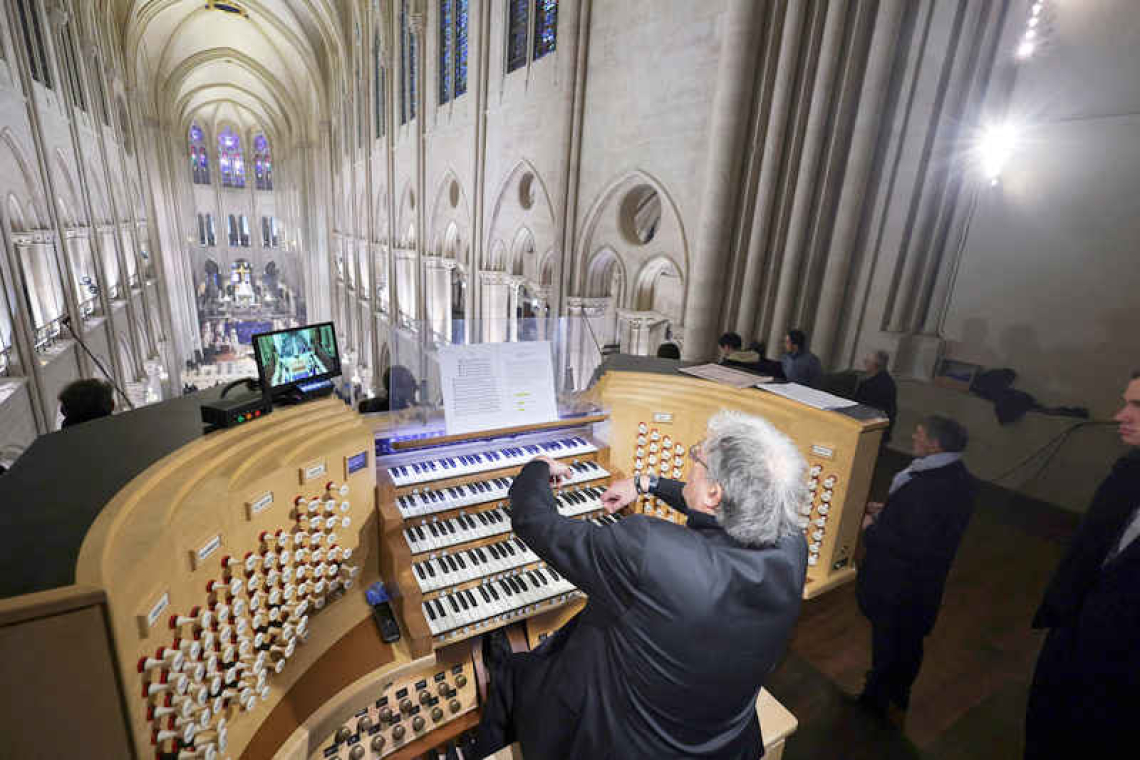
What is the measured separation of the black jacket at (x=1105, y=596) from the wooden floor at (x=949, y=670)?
107cm

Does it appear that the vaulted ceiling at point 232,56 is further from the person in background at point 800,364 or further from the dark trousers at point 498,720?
the dark trousers at point 498,720

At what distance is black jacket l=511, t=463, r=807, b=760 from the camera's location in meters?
1.52

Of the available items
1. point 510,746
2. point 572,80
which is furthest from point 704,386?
point 572,80

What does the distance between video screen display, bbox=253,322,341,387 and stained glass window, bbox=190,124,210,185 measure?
4707cm

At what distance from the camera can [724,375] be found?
3703 mm

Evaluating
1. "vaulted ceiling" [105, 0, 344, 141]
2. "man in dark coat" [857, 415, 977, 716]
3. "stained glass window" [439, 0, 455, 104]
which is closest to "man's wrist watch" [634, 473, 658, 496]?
"man in dark coat" [857, 415, 977, 716]

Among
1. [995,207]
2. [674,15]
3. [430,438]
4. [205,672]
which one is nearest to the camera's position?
[205,672]

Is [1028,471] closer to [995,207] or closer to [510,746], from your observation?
[995,207]

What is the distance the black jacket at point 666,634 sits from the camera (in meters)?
1.52

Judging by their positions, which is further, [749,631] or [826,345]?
[826,345]

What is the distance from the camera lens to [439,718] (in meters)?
2.70

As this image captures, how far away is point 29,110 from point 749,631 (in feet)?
45.1

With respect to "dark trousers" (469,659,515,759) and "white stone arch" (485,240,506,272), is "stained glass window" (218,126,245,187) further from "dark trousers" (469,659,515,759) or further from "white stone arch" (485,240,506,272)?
"dark trousers" (469,659,515,759)

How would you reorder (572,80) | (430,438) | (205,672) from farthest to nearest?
1. (572,80)
2. (430,438)
3. (205,672)
